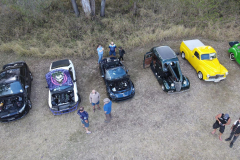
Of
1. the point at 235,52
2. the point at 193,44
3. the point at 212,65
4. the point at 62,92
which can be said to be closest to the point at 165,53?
the point at 193,44

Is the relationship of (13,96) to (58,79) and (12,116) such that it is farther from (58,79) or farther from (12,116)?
(58,79)

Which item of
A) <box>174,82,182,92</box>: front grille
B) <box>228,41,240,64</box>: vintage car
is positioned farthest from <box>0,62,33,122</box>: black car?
<box>228,41,240,64</box>: vintage car

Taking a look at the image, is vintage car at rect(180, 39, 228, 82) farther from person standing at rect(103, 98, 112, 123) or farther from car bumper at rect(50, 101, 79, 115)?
car bumper at rect(50, 101, 79, 115)

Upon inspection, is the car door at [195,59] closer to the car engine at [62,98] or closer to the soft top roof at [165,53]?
the soft top roof at [165,53]

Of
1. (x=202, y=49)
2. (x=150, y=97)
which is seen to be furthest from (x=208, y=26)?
(x=150, y=97)

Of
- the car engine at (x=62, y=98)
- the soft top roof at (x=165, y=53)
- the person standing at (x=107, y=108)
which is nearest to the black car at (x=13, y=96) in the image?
the car engine at (x=62, y=98)
